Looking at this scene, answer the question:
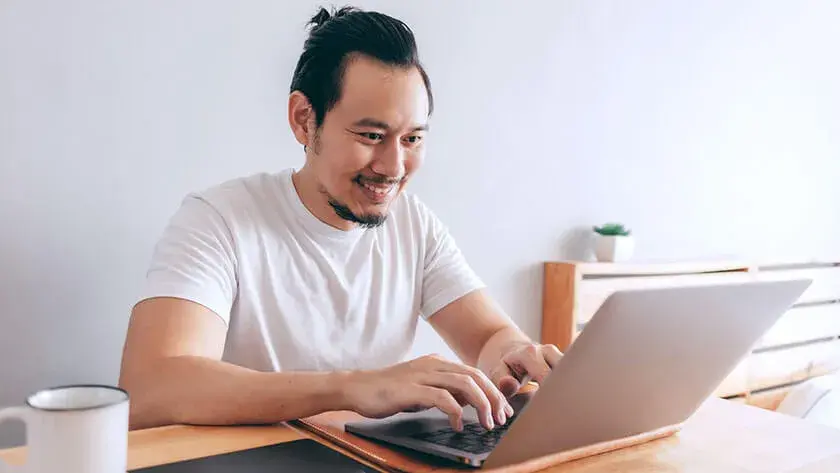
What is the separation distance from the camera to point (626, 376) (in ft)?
2.74

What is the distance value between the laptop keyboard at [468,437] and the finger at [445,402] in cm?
2

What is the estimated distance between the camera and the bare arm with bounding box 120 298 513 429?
2.97 feet

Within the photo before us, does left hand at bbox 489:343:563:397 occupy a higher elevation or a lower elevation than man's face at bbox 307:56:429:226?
lower

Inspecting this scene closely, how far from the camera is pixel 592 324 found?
2.38 ft

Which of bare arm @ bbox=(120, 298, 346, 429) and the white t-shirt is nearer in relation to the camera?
bare arm @ bbox=(120, 298, 346, 429)

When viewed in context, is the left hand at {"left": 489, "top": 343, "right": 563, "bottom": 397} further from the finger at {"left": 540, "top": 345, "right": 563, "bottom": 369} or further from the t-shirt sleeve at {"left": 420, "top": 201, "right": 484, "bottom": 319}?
the t-shirt sleeve at {"left": 420, "top": 201, "right": 484, "bottom": 319}

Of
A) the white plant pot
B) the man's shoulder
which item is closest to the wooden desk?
the man's shoulder

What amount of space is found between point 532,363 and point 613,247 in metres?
1.39

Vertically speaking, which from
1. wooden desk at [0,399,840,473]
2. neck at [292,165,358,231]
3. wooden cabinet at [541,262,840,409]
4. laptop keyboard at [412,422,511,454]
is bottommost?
wooden cabinet at [541,262,840,409]

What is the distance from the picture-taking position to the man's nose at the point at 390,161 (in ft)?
4.35

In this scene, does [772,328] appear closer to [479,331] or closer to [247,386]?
[479,331]

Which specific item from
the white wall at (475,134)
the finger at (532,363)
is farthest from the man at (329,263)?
the white wall at (475,134)

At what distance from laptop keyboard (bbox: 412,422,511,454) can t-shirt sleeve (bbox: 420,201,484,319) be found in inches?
24.2

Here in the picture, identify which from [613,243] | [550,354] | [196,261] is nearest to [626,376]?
[550,354]
